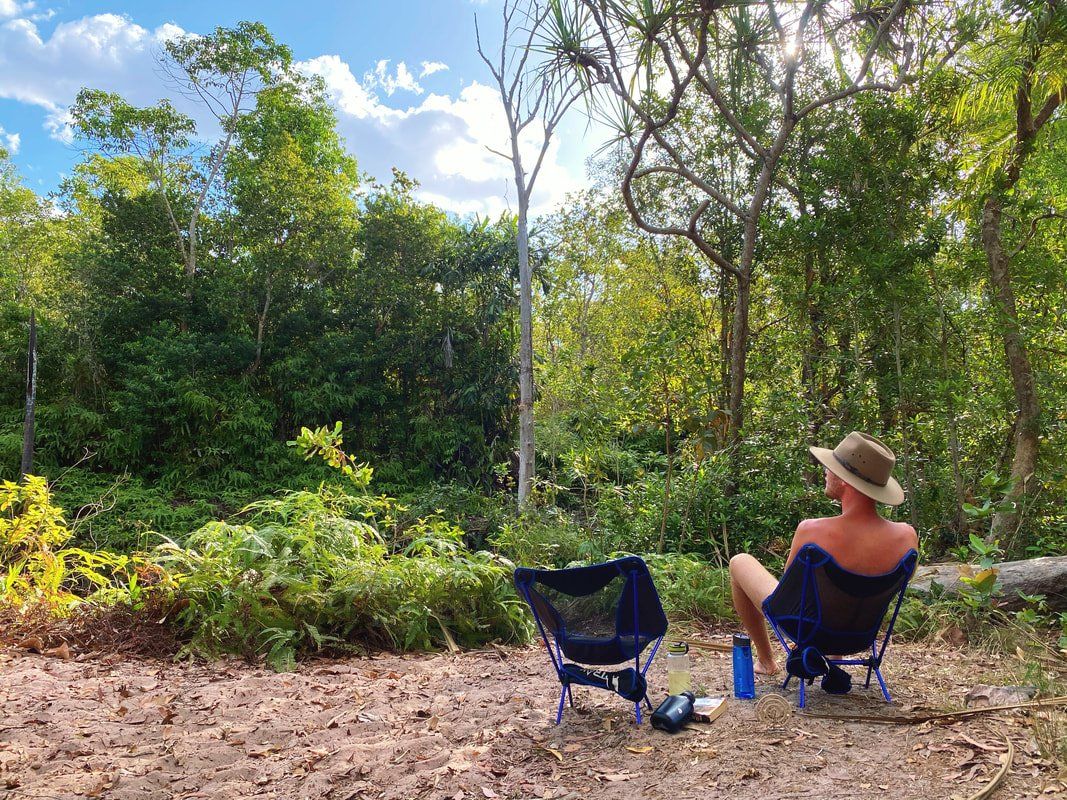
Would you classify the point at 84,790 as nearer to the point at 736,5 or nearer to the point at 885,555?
the point at 885,555

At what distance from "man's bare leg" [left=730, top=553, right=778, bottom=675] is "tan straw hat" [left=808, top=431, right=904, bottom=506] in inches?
20.3

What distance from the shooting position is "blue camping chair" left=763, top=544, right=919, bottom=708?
2568 mm

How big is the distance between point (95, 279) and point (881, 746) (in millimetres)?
19470

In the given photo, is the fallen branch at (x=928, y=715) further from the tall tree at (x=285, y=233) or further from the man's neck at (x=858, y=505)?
the tall tree at (x=285, y=233)

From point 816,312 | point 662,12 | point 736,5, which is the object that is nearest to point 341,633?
point 662,12

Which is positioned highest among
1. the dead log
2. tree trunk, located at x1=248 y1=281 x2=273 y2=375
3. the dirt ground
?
tree trunk, located at x1=248 y1=281 x2=273 y2=375

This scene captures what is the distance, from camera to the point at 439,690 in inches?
130

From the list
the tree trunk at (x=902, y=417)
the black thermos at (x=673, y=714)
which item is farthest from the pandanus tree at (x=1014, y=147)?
the black thermos at (x=673, y=714)

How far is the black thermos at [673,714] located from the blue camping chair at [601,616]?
0.37ft

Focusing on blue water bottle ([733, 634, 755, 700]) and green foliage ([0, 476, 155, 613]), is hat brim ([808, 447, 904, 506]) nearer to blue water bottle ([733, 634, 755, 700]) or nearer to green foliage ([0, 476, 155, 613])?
blue water bottle ([733, 634, 755, 700])

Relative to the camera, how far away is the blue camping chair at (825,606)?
257 centimetres

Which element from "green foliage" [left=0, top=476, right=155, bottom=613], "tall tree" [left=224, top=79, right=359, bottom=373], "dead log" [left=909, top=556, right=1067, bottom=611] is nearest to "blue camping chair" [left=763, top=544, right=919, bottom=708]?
"dead log" [left=909, top=556, right=1067, bottom=611]

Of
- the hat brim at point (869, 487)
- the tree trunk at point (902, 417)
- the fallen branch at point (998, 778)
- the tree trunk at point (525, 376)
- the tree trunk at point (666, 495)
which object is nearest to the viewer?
the fallen branch at point (998, 778)

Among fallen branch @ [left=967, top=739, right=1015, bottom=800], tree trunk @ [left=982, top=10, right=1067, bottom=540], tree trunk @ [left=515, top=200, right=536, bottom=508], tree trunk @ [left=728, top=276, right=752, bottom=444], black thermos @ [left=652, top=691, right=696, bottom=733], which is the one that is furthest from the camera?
tree trunk @ [left=515, top=200, right=536, bottom=508]
